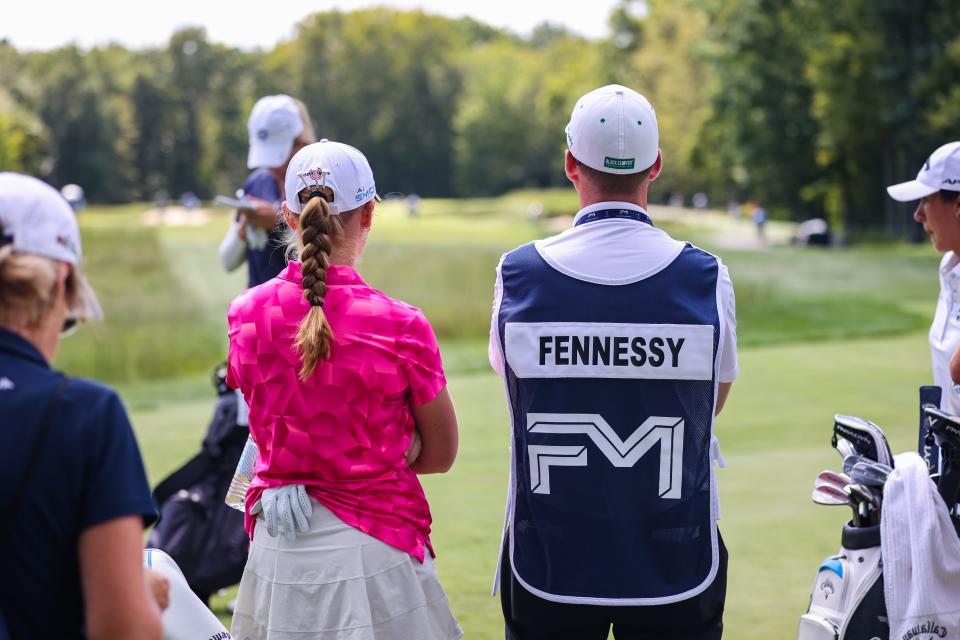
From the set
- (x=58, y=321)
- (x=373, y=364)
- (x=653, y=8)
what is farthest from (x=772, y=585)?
(x=653, y=8)

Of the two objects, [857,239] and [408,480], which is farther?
[857,239]

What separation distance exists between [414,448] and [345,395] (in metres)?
0.26

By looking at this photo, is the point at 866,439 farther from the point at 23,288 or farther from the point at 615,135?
the point at 23,288

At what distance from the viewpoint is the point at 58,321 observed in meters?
2.01

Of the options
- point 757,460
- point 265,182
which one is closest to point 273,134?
point 265,182

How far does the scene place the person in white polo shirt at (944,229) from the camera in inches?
138

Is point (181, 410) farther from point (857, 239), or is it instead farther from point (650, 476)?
point (857, 239)

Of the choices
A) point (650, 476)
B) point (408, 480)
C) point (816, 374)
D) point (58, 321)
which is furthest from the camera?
point (816, 374)

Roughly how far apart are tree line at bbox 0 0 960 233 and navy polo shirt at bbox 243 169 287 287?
82.2 feet

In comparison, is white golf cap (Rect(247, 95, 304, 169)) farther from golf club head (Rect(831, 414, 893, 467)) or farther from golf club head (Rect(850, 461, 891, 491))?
golf club head (Rect(850, 461, 891, 491))

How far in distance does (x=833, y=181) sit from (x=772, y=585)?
46.8m

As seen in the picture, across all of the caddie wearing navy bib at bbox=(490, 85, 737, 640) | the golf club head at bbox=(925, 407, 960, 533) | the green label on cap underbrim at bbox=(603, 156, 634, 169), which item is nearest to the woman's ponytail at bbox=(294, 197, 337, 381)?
the caddie wearing navy bib at bbox=(490, 85, 737, 640)

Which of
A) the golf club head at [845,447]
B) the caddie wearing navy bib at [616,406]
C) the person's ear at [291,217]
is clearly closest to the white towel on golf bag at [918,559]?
the golf club head at [845,447]

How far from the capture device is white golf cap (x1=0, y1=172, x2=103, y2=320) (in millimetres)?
1981
